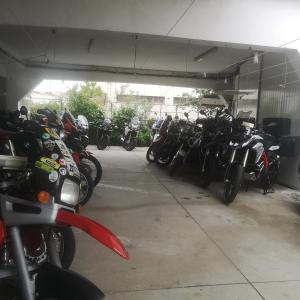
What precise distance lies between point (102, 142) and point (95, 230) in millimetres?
9566

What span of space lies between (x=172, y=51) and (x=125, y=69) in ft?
10.3

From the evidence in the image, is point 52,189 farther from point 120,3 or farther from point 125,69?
point 125,69

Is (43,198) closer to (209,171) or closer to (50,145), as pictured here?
(50,145)

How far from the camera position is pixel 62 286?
1.39m

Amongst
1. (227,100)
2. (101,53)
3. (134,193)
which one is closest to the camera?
(134,193)

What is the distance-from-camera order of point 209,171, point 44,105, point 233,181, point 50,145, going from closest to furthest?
point 50,145
point 233,181
point 209,171
point 44,105

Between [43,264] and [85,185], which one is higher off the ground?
[43,264]

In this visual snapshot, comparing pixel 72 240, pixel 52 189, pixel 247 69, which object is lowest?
pixel 72 240

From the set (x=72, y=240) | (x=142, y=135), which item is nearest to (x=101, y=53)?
(x=142, y=135)

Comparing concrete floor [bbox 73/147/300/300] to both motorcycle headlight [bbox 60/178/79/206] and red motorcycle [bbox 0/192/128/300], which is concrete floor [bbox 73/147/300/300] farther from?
red motorcycle [bbox 0/192/128/300]

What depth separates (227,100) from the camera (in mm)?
10820

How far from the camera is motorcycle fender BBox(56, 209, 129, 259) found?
144cm

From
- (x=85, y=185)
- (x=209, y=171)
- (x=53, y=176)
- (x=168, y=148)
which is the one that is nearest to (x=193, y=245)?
(x=85, y=185)

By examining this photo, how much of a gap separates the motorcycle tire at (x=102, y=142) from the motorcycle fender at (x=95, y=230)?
9400 mm
